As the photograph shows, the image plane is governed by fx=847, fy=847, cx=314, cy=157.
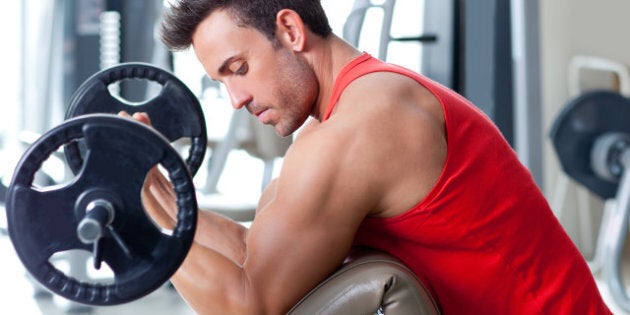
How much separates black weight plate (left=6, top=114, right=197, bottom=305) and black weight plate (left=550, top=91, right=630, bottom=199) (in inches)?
62.1

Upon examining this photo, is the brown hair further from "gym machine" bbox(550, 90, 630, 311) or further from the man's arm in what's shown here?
"gym machine" bbox(550, 90, 630, 311)

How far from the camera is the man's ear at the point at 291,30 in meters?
1.29

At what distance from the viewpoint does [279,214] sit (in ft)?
3.71

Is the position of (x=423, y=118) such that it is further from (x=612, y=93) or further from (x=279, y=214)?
(x=612, y=93)

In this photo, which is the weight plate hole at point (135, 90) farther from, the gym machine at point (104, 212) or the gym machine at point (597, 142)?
the gym machine at point (104, 212)

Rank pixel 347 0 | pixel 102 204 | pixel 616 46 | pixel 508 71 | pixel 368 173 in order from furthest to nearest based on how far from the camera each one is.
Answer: pixel 616 46 < pixel 347 0 < pixel 508 71 < pixel 368 173 < pixel 102 204

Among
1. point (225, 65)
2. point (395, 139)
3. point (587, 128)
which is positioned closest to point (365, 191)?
point (395, 139)

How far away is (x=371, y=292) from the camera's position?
105cm

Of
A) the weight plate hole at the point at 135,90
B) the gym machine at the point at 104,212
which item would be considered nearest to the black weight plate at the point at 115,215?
the gym machine at the point at 104,212

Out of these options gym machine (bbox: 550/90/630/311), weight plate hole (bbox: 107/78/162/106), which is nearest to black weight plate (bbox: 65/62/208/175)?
gym machine (bbox: 550/90/630/311)

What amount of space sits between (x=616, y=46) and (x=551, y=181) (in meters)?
0.65

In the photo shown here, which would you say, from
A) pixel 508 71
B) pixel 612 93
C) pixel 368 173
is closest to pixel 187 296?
pixel 368 173

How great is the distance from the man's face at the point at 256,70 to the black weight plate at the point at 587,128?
Result: 1.20 meters

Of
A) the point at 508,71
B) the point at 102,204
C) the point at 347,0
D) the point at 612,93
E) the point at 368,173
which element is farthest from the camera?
the point at 347,0
